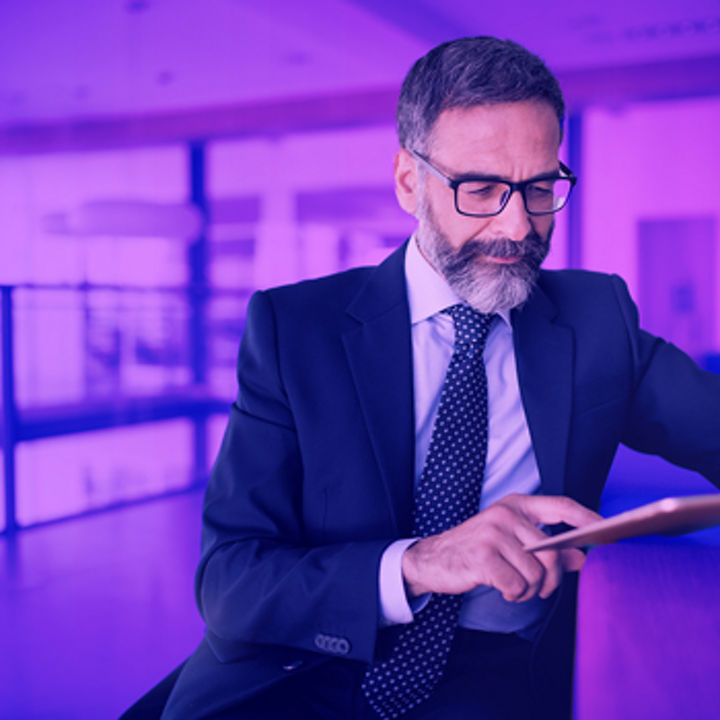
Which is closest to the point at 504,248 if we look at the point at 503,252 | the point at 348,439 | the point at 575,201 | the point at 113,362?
the point at 503,252

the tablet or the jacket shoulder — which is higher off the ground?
the jacket shoulder

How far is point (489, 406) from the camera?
4.08ft

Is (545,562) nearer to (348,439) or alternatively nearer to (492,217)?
(348,439)

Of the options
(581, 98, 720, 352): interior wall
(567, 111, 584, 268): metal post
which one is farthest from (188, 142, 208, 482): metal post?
(581, 98, 720, 352): interior wall

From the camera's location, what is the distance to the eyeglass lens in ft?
3.82

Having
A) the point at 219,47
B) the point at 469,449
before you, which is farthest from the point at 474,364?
the point at 219,47

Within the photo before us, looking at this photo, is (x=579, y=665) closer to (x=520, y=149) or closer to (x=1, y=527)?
(x=520, y=149)

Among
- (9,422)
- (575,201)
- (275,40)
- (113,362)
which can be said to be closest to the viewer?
(9,422)

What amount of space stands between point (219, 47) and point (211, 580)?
590cm

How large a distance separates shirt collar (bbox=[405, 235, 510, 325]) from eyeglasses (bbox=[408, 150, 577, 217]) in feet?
0.51

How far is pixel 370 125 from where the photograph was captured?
7.55m

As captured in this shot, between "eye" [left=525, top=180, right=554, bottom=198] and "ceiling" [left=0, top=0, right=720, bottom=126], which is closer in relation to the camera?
"eye" [left=525, top=180, right=554, bottom=198]

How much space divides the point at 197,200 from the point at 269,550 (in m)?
7.25

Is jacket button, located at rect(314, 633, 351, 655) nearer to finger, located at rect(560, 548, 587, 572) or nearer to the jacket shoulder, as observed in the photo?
finger, located at rect(560, 548, 587, 572)
